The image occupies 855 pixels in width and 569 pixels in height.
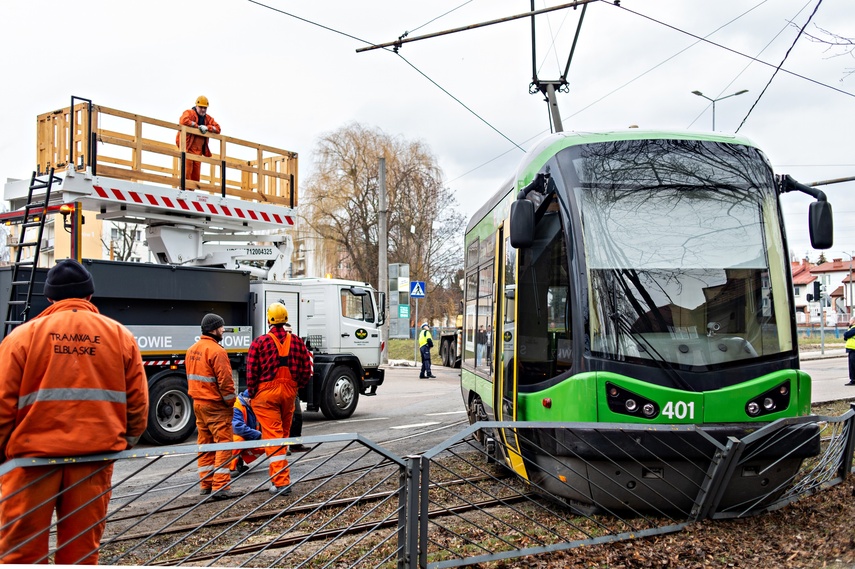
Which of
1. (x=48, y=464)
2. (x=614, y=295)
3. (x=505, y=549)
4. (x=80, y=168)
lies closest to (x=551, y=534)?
(x=505, y=549)

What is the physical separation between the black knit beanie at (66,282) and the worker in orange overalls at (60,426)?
2cm

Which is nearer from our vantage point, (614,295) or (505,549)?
(505,549)

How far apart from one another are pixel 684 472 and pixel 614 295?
1407 mm

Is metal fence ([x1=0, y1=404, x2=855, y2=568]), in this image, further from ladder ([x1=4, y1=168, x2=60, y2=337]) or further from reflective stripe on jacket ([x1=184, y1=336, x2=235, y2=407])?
ladder ([x1=4, y1=168, x2=60, y2=337])

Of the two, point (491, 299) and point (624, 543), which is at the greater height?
point (491, 299)

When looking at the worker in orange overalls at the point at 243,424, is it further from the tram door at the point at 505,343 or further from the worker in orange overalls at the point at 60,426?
the worker in orange overalls at the point at 60,426

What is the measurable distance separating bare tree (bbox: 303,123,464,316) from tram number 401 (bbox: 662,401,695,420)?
3484cm

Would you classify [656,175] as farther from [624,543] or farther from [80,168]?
[80,168]

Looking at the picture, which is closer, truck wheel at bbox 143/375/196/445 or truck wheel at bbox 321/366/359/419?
truck wheel at bbox 143/375/196/445

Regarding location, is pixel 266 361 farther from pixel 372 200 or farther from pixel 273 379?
pixel 372 200

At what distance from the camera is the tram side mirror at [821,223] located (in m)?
6.32

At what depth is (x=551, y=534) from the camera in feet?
18.2

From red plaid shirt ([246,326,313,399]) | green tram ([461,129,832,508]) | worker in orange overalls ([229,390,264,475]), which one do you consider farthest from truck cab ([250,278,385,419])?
green tram ([461,129,832,508])

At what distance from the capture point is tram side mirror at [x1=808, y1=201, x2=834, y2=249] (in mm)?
6316
